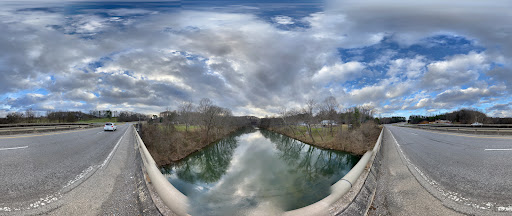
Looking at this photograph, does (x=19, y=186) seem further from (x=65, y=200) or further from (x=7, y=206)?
(x=65, y=200)

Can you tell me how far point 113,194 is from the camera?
177 inches

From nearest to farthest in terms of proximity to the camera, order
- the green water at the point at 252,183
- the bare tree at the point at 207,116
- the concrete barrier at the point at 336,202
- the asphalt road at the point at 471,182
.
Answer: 1. the asphalt road at the point at 471,182
2. the concrete barrier at the point at 336,202
3. the green water at the point at 252,183
4. the bare tree at the point at 207,116

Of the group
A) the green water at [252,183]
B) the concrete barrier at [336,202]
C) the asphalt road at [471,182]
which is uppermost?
the asphalt road at [471,182]

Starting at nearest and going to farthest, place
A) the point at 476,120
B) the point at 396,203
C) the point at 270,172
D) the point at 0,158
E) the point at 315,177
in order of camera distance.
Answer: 1. the point at 396,203
2. the point at 0,158
3. the point at 315,177
4. the point at 270,172
5. the point at 476,120

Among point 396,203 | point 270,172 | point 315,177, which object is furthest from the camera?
point 270,172

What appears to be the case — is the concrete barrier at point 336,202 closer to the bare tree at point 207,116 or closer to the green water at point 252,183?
the green water at point 252,183

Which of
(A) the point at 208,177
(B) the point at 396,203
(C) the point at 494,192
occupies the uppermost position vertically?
(C) the point at 494,192

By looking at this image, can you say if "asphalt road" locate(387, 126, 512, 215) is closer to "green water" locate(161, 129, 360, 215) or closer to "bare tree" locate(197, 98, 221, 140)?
"green water" locate(161, 129, 360, 215)

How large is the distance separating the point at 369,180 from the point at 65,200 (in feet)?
23.1

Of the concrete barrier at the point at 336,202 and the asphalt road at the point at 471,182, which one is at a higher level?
the asphalt road at the point at 471,182

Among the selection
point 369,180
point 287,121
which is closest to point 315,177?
point 369,180

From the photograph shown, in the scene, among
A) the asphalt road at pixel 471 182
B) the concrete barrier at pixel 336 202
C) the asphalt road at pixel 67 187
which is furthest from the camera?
the concrete barrier at pixel 336 202

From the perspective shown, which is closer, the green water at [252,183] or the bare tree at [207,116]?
the green water at [252,183]

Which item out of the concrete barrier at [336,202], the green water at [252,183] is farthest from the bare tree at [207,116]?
the concrete barrier at [336,202]
